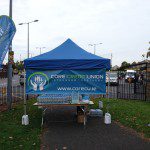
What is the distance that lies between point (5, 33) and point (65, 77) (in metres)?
2.93

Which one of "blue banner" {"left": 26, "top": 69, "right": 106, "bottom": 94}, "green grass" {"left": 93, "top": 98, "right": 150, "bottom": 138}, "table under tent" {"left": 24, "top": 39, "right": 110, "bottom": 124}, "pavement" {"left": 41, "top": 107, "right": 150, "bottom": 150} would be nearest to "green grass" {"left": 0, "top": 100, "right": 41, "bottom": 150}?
"pavement" {"left": 41, "top": 107, "right": 150, "bottom": 150}

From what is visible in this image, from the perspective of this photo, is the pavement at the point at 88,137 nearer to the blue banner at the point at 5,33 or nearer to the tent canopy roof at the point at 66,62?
the tent canopy roof at the point at 66,62

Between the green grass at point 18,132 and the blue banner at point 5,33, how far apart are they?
2286mm

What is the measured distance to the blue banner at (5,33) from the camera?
10.7 m

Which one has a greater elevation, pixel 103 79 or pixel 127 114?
pixel 103 79

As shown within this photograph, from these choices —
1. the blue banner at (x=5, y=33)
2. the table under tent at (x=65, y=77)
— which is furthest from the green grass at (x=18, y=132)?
the blue banner at (x=5, y=33)

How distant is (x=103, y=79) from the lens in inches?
417

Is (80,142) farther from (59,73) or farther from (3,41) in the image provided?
(3,41)

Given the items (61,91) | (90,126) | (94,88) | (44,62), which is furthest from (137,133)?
(44,62)

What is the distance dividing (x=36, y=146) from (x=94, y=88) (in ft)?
12.8

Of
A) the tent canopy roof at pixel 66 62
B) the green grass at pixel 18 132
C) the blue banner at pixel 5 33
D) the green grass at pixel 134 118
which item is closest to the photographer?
the green grass at pixel 18 132

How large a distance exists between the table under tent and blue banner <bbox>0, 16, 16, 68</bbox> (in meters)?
1.12

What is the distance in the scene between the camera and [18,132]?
348 inches

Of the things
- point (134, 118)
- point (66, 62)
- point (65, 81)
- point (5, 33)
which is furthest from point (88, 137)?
point (5, 33)
